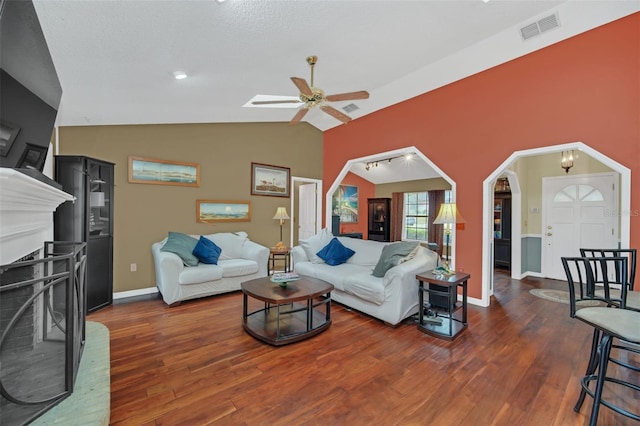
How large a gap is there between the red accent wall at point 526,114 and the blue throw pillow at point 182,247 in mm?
3705

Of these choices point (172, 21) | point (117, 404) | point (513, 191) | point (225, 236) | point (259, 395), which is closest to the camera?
point (117, 404)

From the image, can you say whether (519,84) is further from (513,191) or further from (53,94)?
(53,94)

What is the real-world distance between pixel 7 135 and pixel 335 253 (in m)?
3.45

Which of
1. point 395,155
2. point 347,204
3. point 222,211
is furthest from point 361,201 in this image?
point 222,211

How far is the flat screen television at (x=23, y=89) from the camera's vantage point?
123cm

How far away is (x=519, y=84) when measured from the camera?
3498mm

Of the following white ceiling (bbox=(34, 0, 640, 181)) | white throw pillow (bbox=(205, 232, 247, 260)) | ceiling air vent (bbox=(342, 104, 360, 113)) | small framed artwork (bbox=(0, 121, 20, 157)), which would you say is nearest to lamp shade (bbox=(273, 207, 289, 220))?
white throw pillow (bbox=(205, 232, 247, 260))

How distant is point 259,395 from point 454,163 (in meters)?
3.89

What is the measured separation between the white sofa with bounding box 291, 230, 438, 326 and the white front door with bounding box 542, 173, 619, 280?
3.27 m

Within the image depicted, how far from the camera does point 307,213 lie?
6.47m

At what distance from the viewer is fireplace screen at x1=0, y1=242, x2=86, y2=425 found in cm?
129

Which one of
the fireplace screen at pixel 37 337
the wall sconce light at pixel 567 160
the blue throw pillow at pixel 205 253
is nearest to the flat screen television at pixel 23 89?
the fireplace screen at pixel 37 337

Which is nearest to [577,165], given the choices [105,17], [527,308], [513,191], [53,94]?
[513,191]

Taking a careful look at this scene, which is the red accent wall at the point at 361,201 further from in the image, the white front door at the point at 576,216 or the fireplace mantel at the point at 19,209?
the fireplace mantel at the point at 19,209
